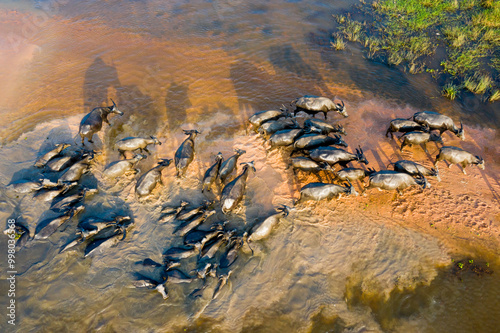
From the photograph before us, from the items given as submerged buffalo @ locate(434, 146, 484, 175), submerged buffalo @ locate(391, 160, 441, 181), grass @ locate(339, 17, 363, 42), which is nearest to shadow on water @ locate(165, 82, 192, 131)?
submerged buffalo @ locate(391, 160, 441, 181)

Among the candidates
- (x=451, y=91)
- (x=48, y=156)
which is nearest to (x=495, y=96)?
(x=451, y=91)

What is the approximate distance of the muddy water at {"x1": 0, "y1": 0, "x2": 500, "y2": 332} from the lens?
6879 millimetres

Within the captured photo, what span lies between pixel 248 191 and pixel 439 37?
1649 cm

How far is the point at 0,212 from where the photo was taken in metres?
8.84

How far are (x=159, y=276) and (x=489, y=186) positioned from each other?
12.0m

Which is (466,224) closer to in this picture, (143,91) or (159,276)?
(159,276)

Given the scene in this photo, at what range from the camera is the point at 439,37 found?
1612cm

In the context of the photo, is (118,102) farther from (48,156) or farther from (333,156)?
(333,156)

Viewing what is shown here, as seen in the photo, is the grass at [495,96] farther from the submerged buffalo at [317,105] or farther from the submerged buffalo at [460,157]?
the submerged buffalo at [317,105]

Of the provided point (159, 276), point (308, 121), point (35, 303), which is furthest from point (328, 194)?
point (35, 303)

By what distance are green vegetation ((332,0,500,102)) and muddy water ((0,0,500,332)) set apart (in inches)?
45.4

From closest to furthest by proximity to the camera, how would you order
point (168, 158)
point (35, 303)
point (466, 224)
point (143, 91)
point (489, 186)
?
point (35, 303), point (466, 224), point (489, 186), point (168, 158), point (143, 91)

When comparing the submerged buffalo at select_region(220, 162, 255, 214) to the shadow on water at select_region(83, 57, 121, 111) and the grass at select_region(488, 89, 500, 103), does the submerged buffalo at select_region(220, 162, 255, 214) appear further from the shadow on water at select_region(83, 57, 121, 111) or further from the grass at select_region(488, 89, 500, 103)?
the grass at select_region(488, 89, 500, 103)

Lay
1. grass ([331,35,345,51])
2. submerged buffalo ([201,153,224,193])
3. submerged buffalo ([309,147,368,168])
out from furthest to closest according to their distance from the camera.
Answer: grass ([331,35,345,51])
submerged buffalo ([309,147,368,168])
submerged buffalo ([201,153,224,193])
